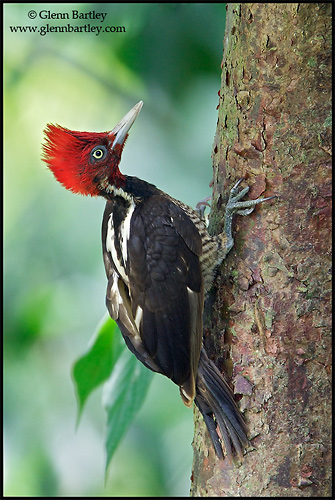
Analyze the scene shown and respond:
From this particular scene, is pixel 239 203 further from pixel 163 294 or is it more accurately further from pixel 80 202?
pixel 80 202

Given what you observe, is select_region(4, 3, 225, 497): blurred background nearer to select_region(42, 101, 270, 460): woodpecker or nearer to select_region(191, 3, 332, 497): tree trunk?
select_region(42, 101, 270, 460): woodpecker

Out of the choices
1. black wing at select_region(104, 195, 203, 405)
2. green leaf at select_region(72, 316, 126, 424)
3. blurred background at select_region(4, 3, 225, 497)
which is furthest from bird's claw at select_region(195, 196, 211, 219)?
green leaf at select_region(72, 316, 126, 424)

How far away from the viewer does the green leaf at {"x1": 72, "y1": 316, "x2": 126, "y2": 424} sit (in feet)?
6.45

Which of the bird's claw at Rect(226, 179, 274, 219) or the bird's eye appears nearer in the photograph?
the bird's claw at Rect(226, 179, 274, 219)

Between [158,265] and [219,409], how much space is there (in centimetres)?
49

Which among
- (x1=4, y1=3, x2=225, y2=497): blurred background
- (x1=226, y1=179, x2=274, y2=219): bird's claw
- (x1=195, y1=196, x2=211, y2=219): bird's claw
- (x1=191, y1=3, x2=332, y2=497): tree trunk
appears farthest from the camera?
(x1=4, y1=3, x2=225, y2=497): blurred background

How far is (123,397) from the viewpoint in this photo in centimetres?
191

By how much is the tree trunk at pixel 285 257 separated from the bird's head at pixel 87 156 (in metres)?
0.52

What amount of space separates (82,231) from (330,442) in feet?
6.37

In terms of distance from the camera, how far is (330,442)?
59.1 inches

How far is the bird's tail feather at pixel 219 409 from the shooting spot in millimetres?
1568

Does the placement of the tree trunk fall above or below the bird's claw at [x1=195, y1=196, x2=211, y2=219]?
below

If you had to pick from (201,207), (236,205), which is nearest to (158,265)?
(236,205)

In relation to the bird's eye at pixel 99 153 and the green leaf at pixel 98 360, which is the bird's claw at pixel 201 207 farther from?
the green leaf at pixel 98 360
